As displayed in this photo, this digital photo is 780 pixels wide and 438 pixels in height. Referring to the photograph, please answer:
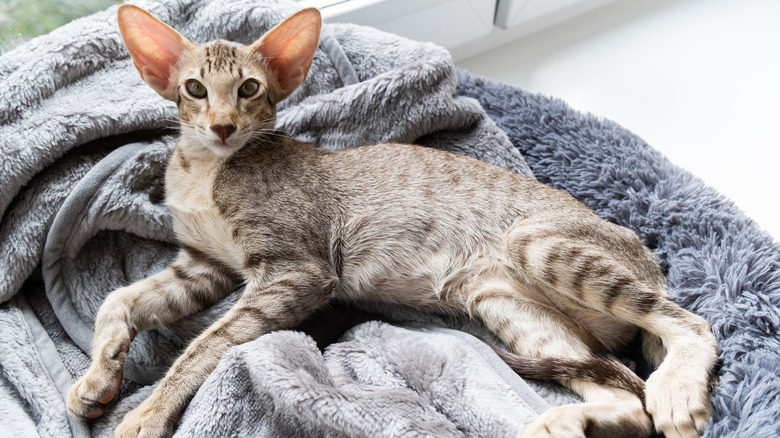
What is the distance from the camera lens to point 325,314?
1.62 m

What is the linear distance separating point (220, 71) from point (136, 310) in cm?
54

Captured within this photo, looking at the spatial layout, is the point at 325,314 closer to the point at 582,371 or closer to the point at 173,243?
the point at 173,243

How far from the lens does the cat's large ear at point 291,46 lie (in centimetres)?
152

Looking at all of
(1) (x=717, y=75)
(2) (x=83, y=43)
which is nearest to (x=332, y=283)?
(2) (x=83, y=43)

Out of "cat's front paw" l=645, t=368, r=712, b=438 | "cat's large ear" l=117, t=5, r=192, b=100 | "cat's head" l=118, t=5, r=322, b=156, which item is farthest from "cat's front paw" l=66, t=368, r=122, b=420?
"cat's front paw" l=645, t=368, r=712, b=438

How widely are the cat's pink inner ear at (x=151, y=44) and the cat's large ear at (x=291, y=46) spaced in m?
0.18

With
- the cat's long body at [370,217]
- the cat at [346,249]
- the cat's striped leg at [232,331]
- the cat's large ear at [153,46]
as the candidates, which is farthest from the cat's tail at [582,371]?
the cat's large ear at [153,46]

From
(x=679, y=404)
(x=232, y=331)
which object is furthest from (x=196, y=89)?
(x=679, y=404)

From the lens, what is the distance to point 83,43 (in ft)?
5.58

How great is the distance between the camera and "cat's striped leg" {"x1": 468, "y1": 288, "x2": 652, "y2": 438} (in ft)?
3.91

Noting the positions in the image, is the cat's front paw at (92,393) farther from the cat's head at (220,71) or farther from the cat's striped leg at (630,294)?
the cat's striped leg at (630,294)

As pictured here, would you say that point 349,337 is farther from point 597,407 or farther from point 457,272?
point 597,407

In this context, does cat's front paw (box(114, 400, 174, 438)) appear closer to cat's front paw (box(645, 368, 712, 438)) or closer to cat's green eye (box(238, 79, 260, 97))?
cat's green eye (box(238, 79, 260, 97))

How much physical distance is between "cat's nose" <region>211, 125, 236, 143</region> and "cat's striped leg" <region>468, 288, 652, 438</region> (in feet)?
2.07
